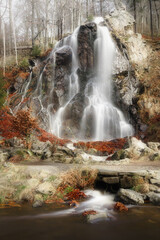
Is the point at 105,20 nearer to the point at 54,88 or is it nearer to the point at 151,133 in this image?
the point at 54,88

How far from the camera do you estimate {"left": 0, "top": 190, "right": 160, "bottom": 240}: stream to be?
3.45 metres

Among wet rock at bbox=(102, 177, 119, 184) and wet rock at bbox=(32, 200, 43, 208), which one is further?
wet rock at bbox=(102, 177, 119, 184)

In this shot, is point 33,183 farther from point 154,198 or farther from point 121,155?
point 121,155

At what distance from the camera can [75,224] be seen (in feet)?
12.7

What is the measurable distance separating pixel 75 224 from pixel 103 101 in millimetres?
15392

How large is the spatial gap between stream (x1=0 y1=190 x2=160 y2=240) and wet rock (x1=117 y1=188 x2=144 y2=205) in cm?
20

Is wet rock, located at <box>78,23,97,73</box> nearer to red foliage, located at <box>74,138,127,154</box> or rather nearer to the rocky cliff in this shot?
the rocky cliff

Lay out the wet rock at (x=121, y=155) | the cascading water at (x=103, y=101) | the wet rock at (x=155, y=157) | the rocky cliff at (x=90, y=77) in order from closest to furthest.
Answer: the wet rock at (x=155, y=157) → the wet rock at (x=121, y=155) → the cascading water at (x=103, y=101) → the rocky cliff at (x=90, y=77)

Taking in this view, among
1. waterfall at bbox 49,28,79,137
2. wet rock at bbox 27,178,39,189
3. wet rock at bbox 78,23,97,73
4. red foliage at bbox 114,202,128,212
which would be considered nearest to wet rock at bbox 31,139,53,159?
wet rock at bbox 27,178,39,189

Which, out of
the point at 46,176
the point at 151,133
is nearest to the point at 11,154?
the point at 46,176

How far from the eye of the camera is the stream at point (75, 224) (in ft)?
11.3

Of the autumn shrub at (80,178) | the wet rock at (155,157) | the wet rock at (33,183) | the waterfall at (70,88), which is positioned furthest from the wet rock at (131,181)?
the waterfall at (70,88)

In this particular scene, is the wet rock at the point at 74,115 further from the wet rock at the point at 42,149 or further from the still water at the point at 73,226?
the still water at the point at 73,226

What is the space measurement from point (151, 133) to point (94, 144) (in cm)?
446
